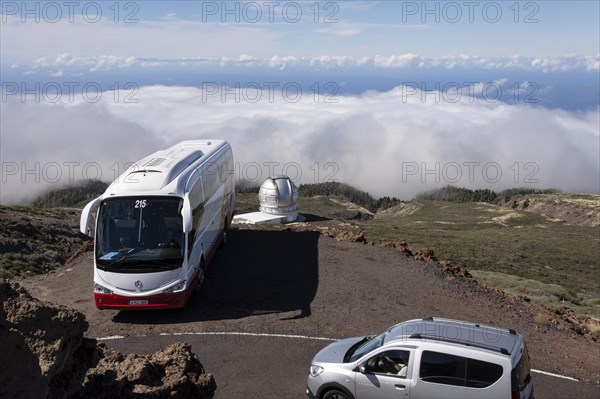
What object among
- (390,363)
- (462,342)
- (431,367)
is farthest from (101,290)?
(462,342)

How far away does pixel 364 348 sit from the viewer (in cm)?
992

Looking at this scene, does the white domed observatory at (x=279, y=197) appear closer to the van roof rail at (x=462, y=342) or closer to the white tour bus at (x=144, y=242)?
the white tour bus at (x=144, y=242)

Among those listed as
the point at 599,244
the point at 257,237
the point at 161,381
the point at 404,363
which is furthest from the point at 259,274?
the point at 599,244

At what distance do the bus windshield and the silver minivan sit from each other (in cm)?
603

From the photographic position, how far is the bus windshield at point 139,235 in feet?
47.1

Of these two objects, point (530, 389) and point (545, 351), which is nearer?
point (530, 389)

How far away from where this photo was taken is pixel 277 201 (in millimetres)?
42562

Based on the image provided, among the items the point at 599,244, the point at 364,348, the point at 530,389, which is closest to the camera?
the point at 530,389

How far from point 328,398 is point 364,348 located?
104 centimetres

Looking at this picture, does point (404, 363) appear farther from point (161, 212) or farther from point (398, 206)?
point (398, 206)

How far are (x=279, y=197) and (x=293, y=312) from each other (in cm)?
2706

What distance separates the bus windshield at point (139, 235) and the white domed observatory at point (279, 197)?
2764cm

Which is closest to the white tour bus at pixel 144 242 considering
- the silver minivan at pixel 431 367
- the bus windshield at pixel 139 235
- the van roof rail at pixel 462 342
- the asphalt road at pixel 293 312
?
the bus windshield at pixel 139 235

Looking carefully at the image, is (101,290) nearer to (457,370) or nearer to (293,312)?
(293,312)
